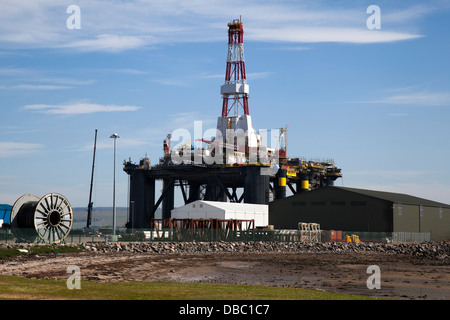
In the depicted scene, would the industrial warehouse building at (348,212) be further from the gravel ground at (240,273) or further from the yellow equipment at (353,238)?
the gravel ground at (240,273)

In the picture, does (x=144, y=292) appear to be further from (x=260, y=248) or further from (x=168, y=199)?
(x=168, y=199)

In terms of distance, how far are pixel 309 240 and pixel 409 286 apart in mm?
45906

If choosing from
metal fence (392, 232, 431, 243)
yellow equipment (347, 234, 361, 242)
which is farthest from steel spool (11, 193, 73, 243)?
metal fence (392, 232, 431, 243)

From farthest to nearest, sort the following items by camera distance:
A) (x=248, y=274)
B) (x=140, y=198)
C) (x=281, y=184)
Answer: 1. (x=140, y=198)
2. (x=281, y=184)
3. (x=248, y=274)

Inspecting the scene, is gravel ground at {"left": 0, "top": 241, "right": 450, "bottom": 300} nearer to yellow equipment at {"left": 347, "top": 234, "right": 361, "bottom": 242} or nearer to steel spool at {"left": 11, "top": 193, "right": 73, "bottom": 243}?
steel spool at {"left": 11, "top": 193, "right": 73, "bottom": 243}

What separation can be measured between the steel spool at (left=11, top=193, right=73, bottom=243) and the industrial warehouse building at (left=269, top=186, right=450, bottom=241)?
130ft

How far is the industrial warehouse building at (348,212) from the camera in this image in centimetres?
8019

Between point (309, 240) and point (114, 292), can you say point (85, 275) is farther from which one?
point (309, 240)

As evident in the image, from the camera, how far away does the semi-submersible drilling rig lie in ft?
329

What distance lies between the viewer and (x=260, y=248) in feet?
209

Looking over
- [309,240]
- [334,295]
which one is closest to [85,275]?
[334,295]

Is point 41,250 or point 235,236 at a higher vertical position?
point 41,250

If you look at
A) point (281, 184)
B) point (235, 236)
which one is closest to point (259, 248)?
point (235, 236)

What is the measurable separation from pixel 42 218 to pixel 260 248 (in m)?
24.0
